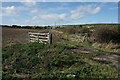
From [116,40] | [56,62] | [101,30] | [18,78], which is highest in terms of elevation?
[101,30]

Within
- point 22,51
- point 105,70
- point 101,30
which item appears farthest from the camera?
point 101,30

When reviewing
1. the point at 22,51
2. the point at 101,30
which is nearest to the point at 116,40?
the point at 101,30

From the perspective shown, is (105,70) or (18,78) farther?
(105,70)

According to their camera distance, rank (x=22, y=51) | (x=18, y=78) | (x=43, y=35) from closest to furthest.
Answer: (x=18, y=78), (x=22, y=51), (x=43, y=35)

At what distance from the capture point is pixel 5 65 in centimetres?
640

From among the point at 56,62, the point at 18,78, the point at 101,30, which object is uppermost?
the point at 101,30

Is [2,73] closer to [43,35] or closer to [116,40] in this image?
[43,35]

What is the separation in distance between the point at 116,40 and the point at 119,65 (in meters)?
8.65

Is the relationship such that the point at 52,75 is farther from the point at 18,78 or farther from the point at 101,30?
the point at 101,30

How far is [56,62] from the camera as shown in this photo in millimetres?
6219

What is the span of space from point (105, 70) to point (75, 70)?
139 cm

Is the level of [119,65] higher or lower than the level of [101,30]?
lower

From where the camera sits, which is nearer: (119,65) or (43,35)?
(119,65)

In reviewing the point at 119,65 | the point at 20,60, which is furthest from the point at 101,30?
the point at 20,60
